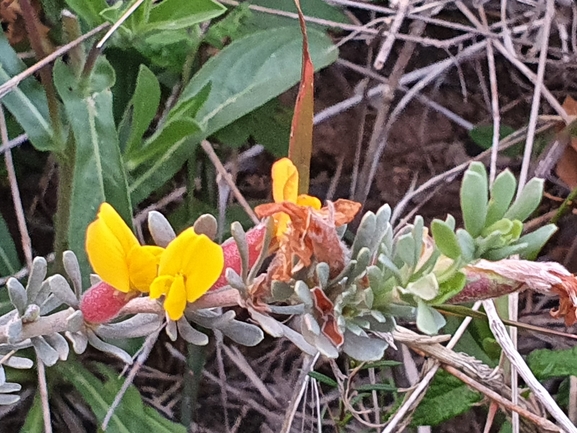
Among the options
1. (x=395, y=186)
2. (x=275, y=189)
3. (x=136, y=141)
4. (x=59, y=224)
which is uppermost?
(x=275, y=189)

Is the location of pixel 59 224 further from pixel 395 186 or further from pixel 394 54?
pixel 394 54

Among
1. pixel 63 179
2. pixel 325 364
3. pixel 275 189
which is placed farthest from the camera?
pixel 325 364

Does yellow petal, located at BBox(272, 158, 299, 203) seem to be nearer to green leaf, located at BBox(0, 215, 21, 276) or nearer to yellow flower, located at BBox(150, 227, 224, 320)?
yellow flower, located at BBox(150, 227, 224, 320)

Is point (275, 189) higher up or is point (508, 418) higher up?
point (275, 189)

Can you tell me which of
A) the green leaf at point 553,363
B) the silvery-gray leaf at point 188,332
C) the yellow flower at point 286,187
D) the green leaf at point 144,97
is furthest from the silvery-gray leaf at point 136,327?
the green leaf at point 553,363

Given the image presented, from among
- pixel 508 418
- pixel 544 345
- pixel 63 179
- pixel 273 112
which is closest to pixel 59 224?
pixel 63 179

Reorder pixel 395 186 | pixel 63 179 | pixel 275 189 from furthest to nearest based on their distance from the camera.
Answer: pixel 395 186 < pixel 63 179 < pixel 275 189

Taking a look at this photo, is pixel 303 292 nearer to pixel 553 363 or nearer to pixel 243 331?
pixel 243 331
